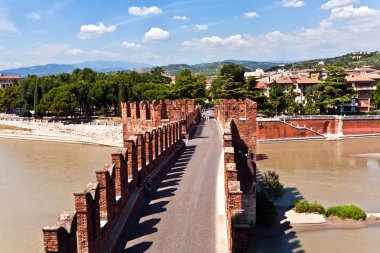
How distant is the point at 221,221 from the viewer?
972cm

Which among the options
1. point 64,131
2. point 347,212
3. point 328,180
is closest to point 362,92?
point 328,180

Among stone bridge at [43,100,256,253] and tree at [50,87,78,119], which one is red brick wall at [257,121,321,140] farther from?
stone bridge at [43,100,256,253]

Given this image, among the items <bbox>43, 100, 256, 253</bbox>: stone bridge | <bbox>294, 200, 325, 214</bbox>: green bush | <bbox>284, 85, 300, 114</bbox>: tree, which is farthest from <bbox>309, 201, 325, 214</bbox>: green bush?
<bbox>284, 85, 300, 114</bbox>: tree

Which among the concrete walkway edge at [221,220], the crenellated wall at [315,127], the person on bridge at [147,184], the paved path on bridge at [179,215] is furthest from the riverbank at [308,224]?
the crenellated wall at [315,127]

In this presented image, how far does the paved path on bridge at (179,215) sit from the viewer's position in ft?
27.7

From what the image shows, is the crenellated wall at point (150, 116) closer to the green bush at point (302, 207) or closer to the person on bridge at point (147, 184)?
the green bush at point (302, 207)

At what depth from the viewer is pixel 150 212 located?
34.0 feet

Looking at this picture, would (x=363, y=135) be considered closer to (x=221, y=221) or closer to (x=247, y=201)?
(x=247, y=201)

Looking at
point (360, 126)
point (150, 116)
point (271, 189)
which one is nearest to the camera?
point (271, 189)

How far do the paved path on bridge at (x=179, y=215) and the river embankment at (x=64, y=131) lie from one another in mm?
37393

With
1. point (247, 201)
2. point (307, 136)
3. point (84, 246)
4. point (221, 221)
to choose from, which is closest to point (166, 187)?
point (221, 221)

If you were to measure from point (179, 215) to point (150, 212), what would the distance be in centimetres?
90

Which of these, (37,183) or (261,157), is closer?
(37,183)

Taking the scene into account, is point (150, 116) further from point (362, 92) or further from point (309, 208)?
point (362, 92)
